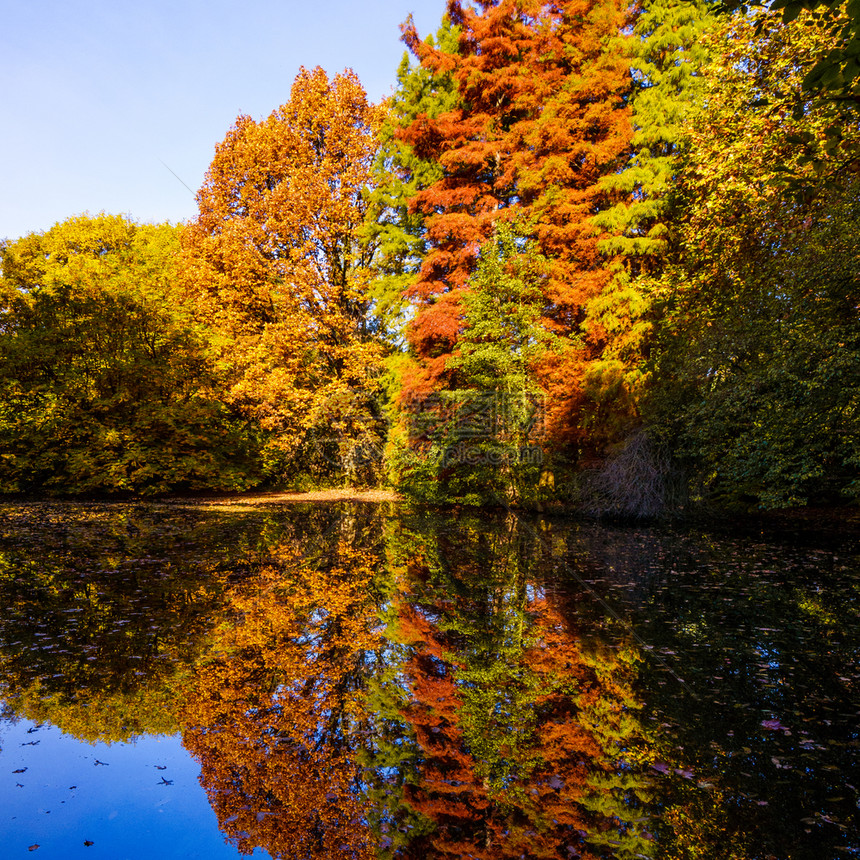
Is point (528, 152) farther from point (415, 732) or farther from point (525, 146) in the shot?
point (415, 732)

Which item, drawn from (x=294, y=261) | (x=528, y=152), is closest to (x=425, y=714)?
(x=528, y=152)

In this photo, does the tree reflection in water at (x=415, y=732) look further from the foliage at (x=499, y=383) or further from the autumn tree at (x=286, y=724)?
the foliage at (x=499, y=383)

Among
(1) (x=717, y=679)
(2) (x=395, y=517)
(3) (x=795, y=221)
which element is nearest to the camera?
(1) (x=717, y=679)

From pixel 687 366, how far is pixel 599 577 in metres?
7.38

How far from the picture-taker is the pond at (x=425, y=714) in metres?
3.27

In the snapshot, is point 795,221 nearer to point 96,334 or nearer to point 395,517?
point 395,517

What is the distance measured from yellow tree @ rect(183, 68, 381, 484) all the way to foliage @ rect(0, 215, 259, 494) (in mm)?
1894

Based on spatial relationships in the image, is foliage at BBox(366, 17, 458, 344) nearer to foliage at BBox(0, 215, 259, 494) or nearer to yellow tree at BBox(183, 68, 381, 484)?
yellow tree at BBox(183, 68, 381, 484)

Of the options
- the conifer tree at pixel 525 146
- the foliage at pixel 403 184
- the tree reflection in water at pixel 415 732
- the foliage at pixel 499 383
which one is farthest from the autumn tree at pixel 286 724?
the foliage at pixel 403 184

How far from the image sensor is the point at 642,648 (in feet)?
20.1

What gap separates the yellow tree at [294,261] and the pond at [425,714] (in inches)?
592

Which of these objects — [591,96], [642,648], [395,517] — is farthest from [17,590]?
[591,96]

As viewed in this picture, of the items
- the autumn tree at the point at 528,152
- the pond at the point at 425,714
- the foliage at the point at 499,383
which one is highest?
the autumn tree at the point at 528,152

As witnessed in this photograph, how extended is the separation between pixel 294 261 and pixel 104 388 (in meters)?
9.17
